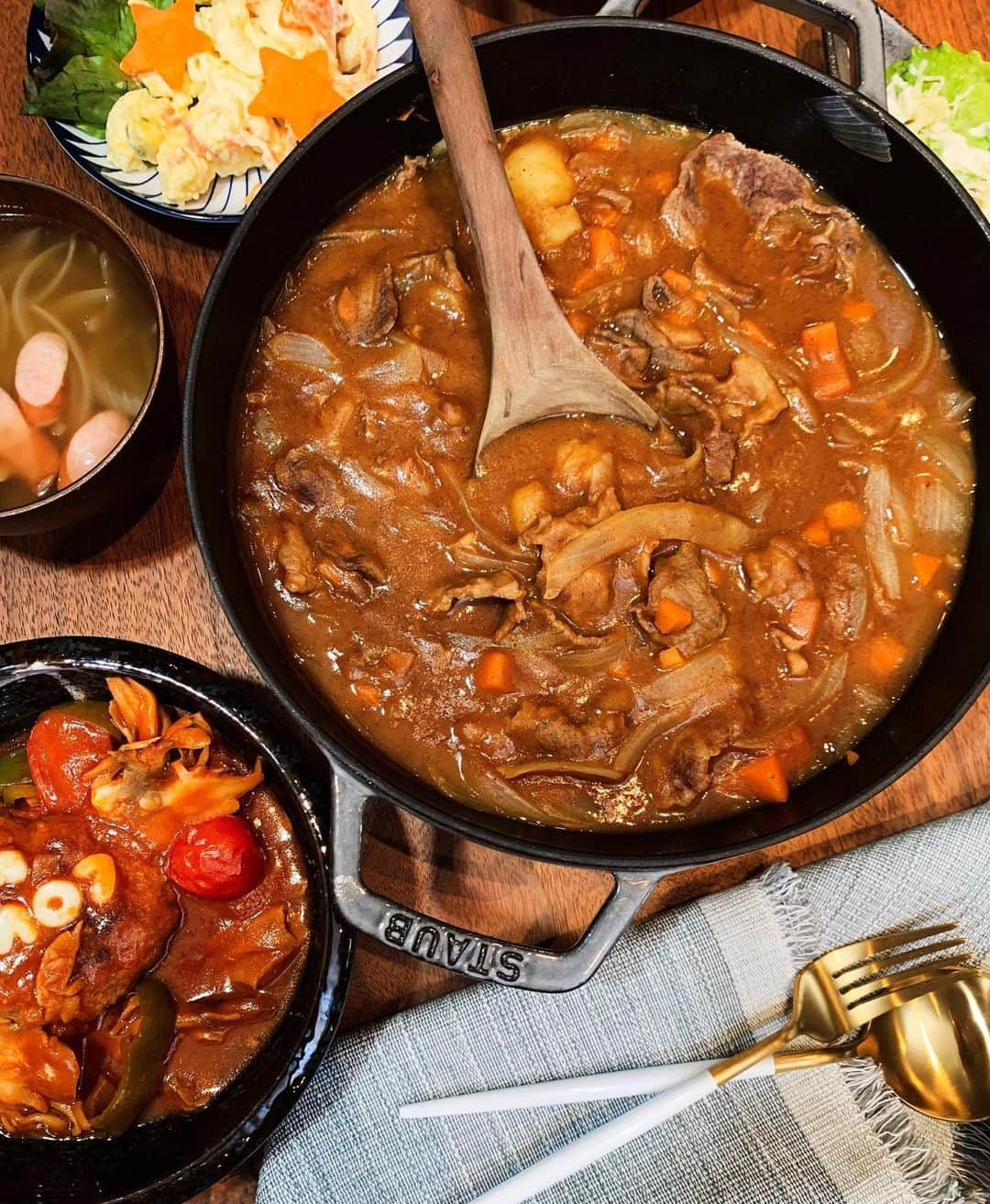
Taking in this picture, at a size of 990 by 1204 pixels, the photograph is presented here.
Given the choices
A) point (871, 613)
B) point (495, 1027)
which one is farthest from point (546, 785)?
point (871, 613)

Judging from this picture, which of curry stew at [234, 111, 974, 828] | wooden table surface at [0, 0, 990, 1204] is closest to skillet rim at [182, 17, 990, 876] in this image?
curry stew at [234, 111, 974, 828]

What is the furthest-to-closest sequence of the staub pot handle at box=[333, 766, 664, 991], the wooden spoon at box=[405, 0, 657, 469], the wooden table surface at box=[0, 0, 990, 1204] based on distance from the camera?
the wooden table surface at box=[0, 0, 990, 1204] < the wooden spoon at box=[405, 0, 657, 469] < the staub pot handle at box=[333, 766, 664, 991]

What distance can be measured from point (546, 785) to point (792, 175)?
186cm

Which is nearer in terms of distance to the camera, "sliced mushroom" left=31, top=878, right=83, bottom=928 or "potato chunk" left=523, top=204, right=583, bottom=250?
"sliced mushroom" left=31, top=878, right=83, bottom=928

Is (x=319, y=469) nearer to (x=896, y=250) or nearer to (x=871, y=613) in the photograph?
(x=871, y=613)

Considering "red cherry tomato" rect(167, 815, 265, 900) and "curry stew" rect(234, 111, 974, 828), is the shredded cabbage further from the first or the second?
"red cherry tomato" rect(167, 815, 265, 900)

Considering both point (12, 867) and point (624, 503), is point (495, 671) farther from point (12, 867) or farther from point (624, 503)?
point (12, 867)

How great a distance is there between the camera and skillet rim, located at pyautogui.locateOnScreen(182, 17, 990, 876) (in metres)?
2.29

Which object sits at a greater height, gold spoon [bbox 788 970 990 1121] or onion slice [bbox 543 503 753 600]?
onion slice [bbox 543 503 753 600]

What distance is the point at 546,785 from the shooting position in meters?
2.59

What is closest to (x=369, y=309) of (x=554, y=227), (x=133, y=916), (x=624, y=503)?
(x=554, y=227)

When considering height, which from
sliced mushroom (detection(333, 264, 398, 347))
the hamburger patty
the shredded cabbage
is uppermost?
the shredded cabbage

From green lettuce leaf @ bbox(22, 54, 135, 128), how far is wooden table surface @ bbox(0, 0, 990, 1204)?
0.26 meters

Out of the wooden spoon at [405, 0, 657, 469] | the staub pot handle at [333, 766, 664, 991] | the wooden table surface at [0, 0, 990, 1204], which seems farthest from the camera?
the wooden table surface at [0, 0, 990, 1204]
